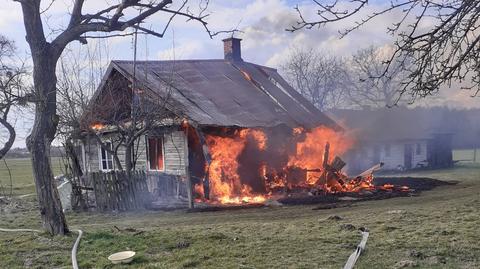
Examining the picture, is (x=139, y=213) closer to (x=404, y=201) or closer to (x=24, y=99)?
(x=24, y=99)

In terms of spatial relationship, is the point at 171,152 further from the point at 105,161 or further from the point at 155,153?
the point at 105,161

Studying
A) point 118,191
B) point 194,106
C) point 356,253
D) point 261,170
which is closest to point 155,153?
point 194,106

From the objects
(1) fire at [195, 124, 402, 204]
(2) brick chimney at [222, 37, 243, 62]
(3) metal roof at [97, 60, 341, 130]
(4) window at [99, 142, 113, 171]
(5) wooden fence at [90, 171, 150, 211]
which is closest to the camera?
(5) wooden fence at [90, 171, 150, 211]

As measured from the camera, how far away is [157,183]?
719 inches

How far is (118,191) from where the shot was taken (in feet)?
50.1

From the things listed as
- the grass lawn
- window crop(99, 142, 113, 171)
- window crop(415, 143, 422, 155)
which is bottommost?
the grass lawn

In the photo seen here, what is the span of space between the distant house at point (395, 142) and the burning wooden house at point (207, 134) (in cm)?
1519

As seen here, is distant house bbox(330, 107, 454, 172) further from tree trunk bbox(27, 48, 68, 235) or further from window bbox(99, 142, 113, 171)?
tree trunk bbox(27, 48, 68, 235)

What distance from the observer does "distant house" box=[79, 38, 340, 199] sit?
17.4 meters

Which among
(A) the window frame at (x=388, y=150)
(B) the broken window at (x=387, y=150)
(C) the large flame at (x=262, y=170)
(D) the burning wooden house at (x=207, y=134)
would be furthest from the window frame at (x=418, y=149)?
(C) the large flame at (x=262, y=170)

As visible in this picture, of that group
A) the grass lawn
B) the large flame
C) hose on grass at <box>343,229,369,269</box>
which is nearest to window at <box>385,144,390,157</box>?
the large flame

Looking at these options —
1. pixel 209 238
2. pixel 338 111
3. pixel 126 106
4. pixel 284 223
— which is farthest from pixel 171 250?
pixel 338 111

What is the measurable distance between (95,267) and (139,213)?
7.90 m

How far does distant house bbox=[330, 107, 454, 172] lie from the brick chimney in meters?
13.3
